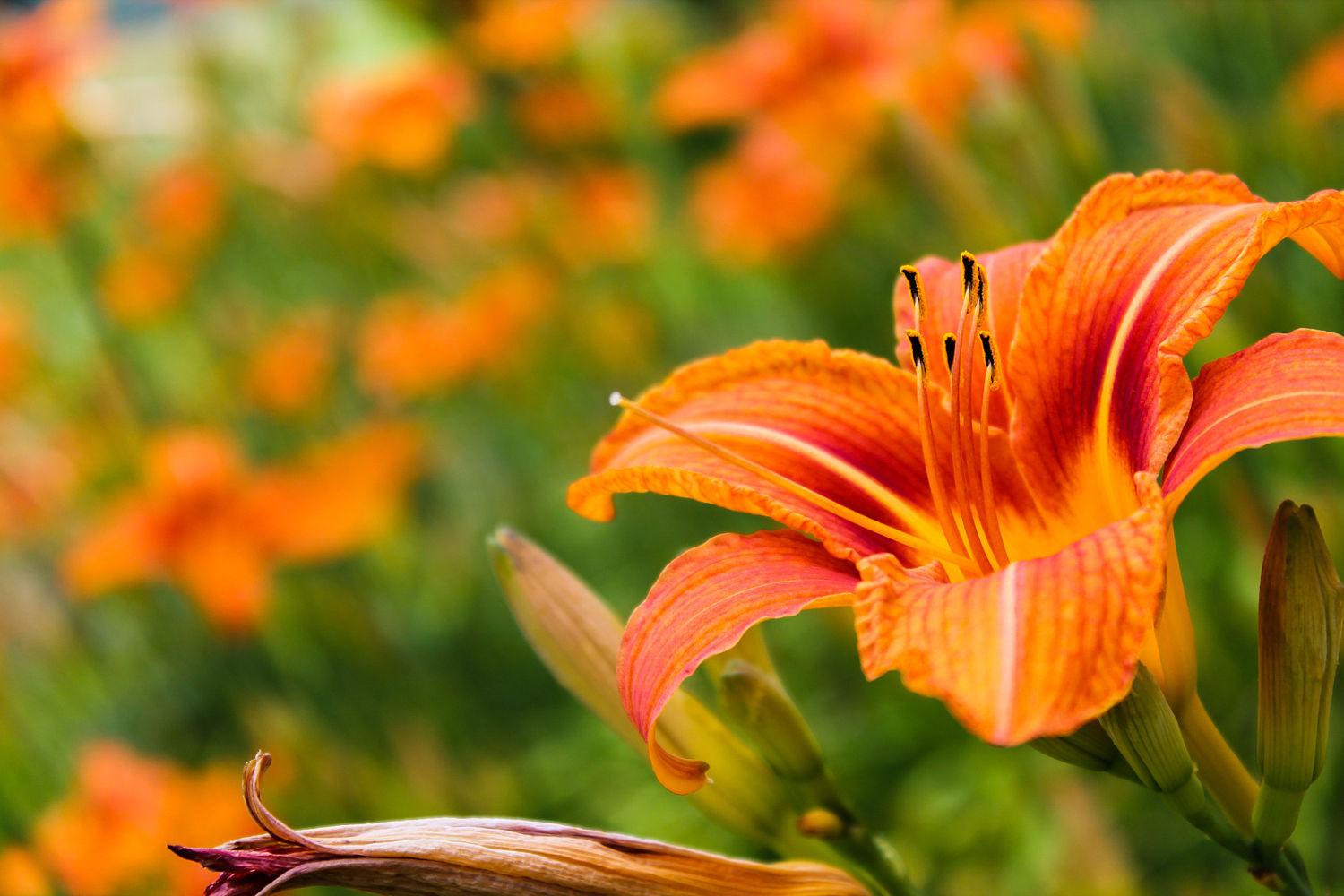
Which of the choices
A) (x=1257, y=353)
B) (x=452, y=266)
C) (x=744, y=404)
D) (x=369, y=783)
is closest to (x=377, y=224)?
(x=452, y=266)

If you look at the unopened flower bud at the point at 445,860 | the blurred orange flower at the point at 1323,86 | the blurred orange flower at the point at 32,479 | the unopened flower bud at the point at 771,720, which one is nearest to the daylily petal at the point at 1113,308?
the unopened flower bud at the point at 771,720

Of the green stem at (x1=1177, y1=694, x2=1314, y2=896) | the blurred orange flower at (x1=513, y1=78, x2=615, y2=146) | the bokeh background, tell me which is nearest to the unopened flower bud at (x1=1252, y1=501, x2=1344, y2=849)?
the green stem at (x1=1177, y1=694, x2=1314, y2=896)

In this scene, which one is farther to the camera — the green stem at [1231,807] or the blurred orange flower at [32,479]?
Result: the blurred orange flower at [32,479]

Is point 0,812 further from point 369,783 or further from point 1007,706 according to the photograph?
point 1007,706

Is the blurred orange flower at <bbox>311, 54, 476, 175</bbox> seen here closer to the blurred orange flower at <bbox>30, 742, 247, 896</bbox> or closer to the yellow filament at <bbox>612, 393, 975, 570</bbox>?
the blurred orange flower at <bbox>30, 742, 247, 896</bbox>

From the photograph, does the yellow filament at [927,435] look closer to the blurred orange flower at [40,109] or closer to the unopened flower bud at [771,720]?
the unopened flower bud at [771,720]

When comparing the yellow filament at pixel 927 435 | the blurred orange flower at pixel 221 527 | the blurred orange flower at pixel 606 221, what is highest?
the blurred orange flower at pixel 606 221
